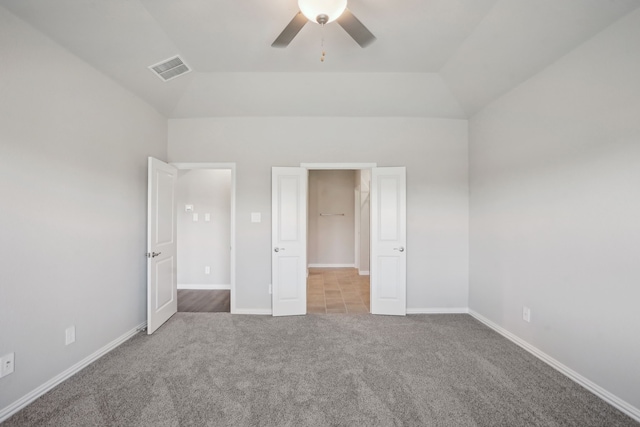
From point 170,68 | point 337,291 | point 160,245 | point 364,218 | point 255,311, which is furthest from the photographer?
point 364,218

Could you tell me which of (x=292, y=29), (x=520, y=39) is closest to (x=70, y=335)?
(x=292, y=29)

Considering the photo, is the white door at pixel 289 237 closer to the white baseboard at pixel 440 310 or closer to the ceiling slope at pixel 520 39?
the white baseboard at pixel 440 310

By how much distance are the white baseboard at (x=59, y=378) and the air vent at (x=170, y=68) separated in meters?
2.72

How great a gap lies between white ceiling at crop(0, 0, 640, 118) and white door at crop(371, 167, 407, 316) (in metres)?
0.93

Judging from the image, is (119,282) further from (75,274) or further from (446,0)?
(446,0)

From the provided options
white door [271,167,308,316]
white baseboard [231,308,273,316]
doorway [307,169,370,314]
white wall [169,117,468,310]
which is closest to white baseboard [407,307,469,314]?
white wall [169,117,468,310]

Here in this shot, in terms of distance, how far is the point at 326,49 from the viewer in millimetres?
2432

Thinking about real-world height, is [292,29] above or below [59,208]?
above

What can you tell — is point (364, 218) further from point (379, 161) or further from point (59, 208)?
point (59, 208)

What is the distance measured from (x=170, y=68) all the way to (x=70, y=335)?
102 inches

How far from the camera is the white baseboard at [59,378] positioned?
5.27 ft

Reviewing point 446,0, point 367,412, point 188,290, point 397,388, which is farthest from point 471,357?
point 188,290

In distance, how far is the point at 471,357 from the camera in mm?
2258

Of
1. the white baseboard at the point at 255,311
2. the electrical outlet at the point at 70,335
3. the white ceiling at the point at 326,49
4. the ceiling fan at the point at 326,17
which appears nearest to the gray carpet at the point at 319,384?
the electrical outlet at the point at 70,335
